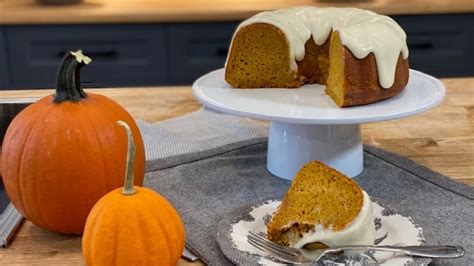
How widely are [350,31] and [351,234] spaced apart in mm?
464

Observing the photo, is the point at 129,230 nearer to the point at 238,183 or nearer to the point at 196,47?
the point at 238,183

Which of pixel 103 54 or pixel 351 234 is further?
pixel 103 54

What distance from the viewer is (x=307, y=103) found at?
4.05 ft

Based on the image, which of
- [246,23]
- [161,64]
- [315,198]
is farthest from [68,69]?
[161,64]

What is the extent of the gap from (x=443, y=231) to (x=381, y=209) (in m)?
0.09

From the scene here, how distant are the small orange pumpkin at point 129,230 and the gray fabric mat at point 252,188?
0.39ft

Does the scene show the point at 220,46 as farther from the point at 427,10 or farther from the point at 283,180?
the point at 283,180

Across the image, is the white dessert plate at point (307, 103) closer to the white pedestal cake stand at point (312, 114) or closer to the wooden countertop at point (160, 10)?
the white pedestal cake stand at point (312, 114)

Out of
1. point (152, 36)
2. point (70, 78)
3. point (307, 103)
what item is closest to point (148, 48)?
point (152, 36)

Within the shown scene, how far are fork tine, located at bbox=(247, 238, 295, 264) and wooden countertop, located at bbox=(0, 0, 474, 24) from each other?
1.58 meters

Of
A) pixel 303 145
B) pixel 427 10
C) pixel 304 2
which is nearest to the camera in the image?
pixel 303 145

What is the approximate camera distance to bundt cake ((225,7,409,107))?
1236 millimetres

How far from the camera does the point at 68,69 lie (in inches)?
38.1

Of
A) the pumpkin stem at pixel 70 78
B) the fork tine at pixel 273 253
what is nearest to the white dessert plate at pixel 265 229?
the fork tine at pixel 273 253
